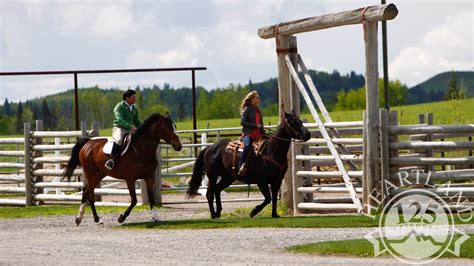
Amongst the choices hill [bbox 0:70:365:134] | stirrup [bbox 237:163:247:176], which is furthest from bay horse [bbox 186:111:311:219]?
hill [bbox 0:70:365:134]

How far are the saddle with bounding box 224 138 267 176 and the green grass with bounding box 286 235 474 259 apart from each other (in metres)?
5.61

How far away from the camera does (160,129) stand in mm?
21172

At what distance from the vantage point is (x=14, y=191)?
98.1 feet

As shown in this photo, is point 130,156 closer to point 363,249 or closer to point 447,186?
point 447,186

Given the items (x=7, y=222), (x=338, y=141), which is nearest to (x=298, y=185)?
(x=338, y=141)

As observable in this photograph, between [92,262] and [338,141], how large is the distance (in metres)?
8.07

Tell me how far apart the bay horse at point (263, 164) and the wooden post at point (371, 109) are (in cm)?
116

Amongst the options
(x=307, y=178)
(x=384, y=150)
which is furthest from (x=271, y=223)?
(x=307, y=178)

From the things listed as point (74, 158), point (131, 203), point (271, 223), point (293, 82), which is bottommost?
point (271, 223)

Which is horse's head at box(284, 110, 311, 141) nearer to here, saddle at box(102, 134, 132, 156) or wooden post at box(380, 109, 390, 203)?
wooden post at box(380, 109, 390, 203)

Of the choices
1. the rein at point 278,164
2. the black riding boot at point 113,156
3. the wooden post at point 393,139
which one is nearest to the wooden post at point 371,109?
the wooden post at point 393,139

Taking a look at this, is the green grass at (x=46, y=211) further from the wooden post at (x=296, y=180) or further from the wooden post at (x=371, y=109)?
the wooden post at (x=371, y=109)

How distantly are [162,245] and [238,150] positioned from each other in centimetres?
517

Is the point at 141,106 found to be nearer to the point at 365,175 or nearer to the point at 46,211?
the point at 46,211
